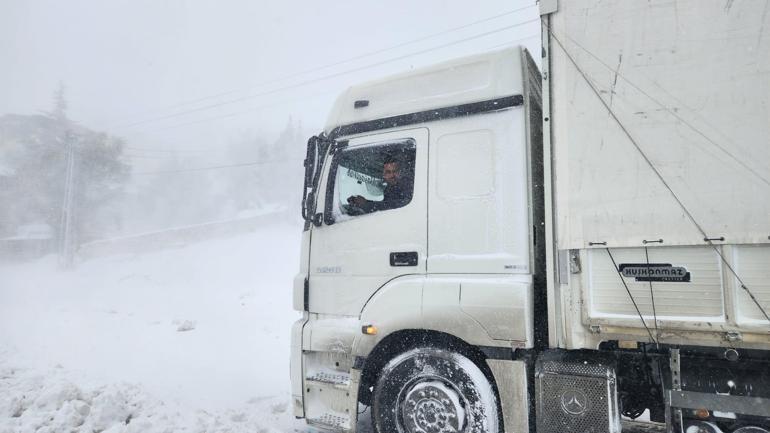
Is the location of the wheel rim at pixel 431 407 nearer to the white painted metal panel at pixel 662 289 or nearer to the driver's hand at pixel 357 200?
the white painted metal panel at pixel 662 289

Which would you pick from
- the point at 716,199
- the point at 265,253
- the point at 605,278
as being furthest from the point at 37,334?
the point at 265,253

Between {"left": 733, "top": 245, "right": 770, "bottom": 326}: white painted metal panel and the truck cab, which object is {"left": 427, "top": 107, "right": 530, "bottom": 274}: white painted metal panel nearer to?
the truck cab

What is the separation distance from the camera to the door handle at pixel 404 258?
143 inches

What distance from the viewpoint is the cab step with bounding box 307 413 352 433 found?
3.77 metres

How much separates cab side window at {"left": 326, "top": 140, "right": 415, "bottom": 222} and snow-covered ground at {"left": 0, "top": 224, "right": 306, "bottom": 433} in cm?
229

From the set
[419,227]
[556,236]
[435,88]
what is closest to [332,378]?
[419,227]

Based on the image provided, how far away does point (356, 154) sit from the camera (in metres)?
4.15

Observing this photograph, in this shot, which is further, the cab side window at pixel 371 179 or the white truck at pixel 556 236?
the cab side window at pixel 371 179

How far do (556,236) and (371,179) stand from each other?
5.64 feet

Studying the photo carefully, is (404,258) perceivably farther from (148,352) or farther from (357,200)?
(148,352)

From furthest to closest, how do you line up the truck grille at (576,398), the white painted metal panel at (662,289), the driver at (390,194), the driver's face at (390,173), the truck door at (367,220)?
1. the driver's face at (390,173)
2. the driver at (390,194)
3. the truck door at (367,220)
4. the truck grille at (576,398)
5. the white painted metal panel at (662,289)

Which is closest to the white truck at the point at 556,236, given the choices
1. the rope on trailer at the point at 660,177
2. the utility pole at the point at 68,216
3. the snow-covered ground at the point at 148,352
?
the rope on trailer at the point at 660,177

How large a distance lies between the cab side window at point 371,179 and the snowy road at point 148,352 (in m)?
2.31

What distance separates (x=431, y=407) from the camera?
346 centimetres
